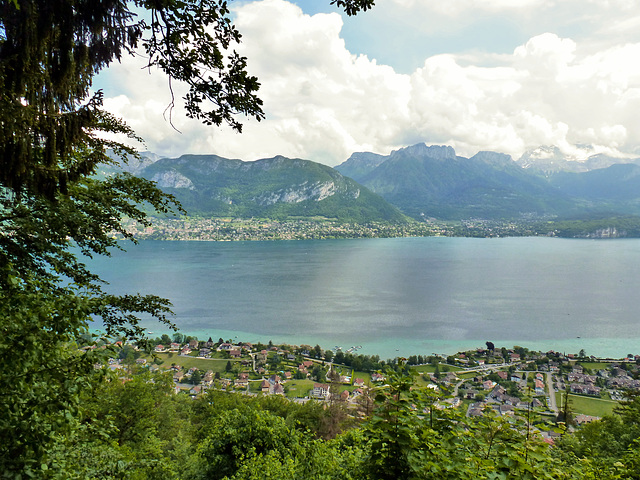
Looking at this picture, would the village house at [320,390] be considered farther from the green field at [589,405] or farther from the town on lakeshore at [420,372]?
the green field at [589,405]

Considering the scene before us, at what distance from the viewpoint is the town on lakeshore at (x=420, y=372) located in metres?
30.1

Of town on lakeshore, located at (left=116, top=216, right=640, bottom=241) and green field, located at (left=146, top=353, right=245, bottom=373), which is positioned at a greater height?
town on lakeshore, located at (left=116, top=216, right=640, bottom=241)

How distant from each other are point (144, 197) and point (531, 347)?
49580 millimetres

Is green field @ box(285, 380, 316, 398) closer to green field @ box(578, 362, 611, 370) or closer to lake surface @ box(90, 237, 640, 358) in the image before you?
lake surface @ box(90, 237, 640, 358)

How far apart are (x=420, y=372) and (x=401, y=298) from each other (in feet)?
120

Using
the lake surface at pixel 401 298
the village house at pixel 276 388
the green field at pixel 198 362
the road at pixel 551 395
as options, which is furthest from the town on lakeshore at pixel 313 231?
the road at pixel 551 395

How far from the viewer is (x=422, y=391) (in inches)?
164

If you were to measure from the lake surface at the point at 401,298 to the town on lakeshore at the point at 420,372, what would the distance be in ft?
13.4

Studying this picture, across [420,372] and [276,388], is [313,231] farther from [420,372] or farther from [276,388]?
[420,372]

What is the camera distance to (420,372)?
1140 inches

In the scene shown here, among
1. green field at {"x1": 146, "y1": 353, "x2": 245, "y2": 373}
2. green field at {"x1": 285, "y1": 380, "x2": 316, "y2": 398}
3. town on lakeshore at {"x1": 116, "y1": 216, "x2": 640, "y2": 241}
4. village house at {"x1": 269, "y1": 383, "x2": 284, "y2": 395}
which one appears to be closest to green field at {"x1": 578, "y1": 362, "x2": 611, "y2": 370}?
green field at {"x1": 285, "y1": 380, "x2": 316, "y2": 398}

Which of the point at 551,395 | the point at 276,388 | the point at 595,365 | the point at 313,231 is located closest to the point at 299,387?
the point at 276,388

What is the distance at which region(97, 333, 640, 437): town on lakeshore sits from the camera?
30125 millimetres

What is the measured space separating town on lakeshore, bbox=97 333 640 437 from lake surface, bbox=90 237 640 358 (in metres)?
4.07
